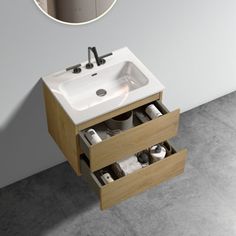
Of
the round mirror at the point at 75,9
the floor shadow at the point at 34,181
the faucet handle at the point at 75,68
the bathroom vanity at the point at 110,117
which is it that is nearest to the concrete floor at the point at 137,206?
the floor shadow at the point at 34,181

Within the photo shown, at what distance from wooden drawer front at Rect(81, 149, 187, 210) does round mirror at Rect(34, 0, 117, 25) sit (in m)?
0.79

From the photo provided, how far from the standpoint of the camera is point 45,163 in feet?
11.7

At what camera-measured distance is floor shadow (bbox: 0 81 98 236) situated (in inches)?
127

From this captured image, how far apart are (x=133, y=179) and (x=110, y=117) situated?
1.18 feet

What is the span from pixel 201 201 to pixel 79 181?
805 mm

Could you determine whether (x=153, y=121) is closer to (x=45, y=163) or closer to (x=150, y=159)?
(x=150, y=159)

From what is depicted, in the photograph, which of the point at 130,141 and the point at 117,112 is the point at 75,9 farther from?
the point at 130,141

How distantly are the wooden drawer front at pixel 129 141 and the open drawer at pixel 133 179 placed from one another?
0.36 ft

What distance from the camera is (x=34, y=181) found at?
3.56 m

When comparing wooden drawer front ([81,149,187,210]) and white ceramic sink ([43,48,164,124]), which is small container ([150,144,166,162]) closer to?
wooden drawer front ([81,149,187,210])

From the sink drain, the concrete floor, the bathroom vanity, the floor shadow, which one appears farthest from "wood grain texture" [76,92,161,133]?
the concrete floor

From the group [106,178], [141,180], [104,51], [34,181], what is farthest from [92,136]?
[34,181]

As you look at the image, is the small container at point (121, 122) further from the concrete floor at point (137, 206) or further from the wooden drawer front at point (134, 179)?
the concrete floor at point (137, 206)

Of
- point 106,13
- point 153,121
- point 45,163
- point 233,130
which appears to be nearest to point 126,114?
point 153,121
